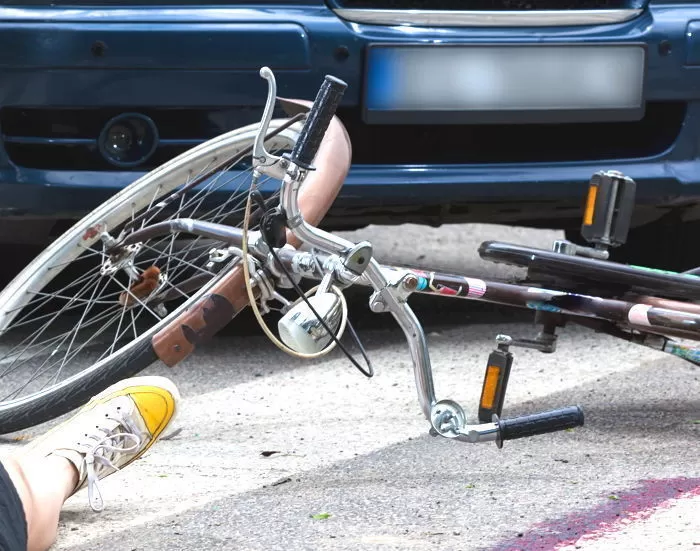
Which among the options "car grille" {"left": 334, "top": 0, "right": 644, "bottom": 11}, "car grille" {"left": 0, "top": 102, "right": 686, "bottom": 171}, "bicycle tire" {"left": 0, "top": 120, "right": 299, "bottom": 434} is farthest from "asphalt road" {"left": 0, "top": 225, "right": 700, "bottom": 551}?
"car grille" {"left": 334, "top": 0, "right": 644, "bottom": 11}

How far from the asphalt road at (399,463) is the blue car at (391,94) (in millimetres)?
483

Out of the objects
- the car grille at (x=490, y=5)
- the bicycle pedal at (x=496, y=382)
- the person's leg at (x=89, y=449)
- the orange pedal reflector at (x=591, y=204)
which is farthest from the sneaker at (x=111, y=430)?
the car grille at (x=490, y=5)

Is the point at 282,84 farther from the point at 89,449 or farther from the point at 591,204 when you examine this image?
the point at 89,449

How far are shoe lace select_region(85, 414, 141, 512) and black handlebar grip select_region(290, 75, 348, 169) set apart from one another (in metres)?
0.68

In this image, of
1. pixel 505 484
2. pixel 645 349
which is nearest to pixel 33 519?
pixel 505 484

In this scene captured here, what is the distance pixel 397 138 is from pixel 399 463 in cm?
123

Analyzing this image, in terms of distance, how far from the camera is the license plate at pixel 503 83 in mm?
3619

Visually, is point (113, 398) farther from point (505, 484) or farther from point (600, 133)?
point (600, 133)

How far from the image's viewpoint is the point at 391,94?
3615 millimetres

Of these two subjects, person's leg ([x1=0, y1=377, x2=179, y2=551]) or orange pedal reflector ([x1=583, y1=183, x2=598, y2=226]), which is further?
orange pedal reflector ([x1=583, y1=183, x2=598, y2=226])

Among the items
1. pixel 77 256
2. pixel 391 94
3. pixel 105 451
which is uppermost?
pixel 391 94

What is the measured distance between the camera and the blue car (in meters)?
3.48

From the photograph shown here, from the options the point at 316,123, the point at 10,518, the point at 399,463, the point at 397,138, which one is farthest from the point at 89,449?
the point at 397,138

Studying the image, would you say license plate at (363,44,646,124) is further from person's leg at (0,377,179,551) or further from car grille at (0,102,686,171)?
person's leg at (0,377,179,551)
